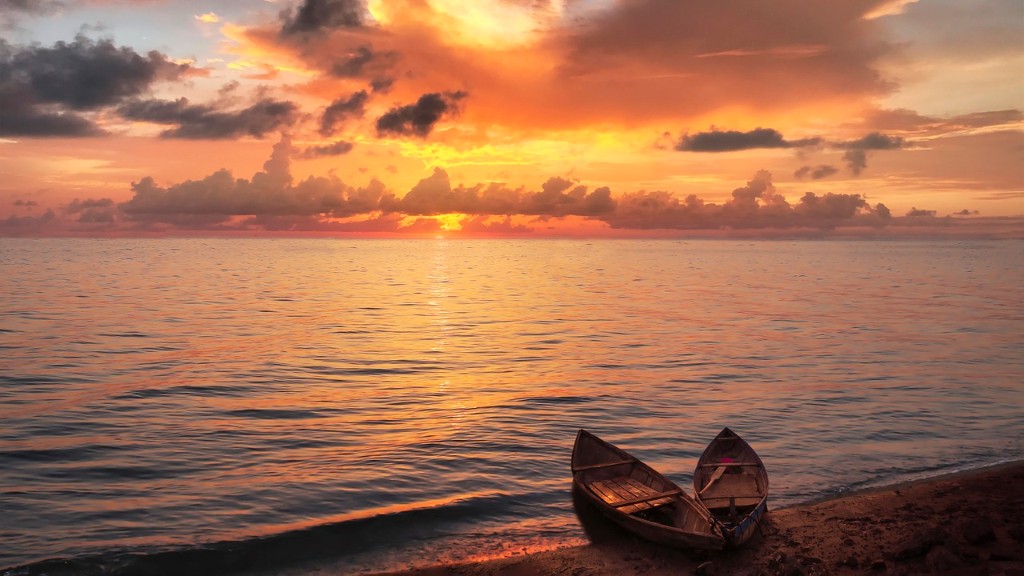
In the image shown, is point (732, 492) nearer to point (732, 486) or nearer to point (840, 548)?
point (732, 486)

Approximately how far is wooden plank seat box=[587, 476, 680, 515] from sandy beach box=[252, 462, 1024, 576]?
59 centimetres

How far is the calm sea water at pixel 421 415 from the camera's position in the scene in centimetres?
1659

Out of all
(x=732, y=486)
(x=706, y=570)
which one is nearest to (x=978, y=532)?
(x=732, y=486)

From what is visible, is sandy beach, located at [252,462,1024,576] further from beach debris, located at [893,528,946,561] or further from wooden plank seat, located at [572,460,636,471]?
wooden plank seat, located at [572,460,636,471]

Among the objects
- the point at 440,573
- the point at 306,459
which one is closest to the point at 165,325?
the point at 306,459

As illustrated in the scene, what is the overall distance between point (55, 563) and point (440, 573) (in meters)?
7.77

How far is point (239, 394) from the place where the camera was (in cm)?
3005

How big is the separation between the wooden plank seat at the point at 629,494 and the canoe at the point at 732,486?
3.09 feet

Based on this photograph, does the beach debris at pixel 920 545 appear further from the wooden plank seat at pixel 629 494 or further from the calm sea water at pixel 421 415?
the calm sea water at pixel 421 415

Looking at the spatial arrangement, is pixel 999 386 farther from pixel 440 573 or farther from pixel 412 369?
pixel 440 573

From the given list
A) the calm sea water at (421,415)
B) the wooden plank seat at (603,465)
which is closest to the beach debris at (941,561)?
the calm sea water at (421,415)

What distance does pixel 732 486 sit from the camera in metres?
16.6

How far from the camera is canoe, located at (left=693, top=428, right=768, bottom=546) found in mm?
14273

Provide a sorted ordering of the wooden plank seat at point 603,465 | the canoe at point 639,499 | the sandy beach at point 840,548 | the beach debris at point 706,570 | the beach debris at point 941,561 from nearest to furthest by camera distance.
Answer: the beach debris at point 941,561 → the sandy beach at point 840,548 → the beach debris at point 706,570 → the canoe at point 639,499 → the wooden plank seat at point 603,465
